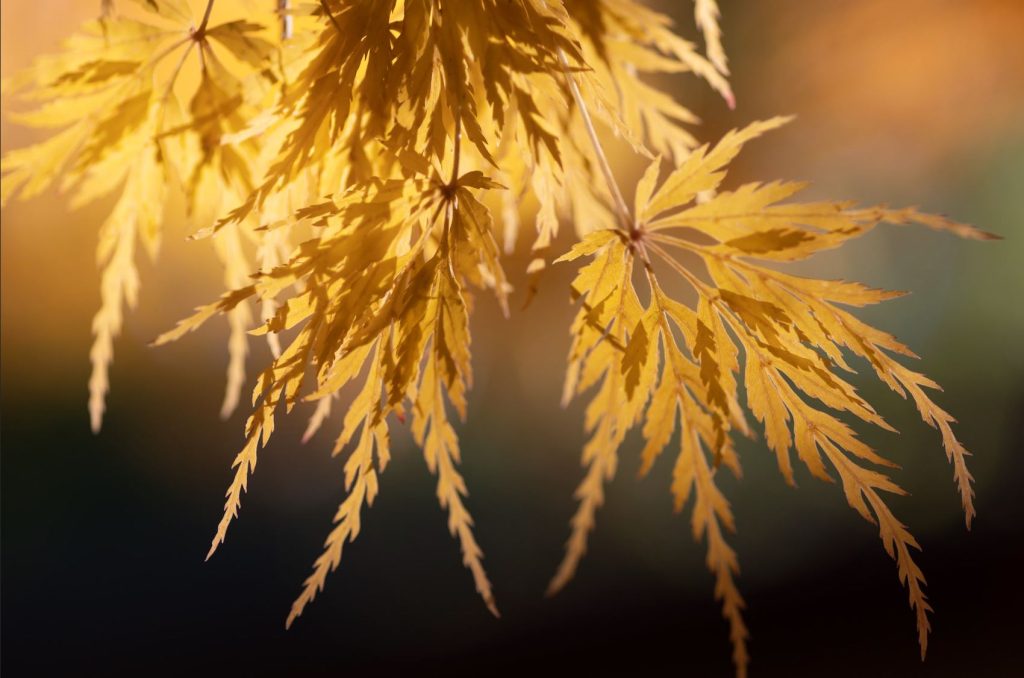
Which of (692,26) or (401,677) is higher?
(692,26)

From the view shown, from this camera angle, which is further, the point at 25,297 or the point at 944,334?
the point at 944,334

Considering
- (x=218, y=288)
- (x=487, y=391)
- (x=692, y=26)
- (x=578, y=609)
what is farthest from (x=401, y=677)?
(x=692, y=26)

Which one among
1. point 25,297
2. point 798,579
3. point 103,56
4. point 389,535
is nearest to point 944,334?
point 798,579

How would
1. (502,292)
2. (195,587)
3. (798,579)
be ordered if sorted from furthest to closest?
1. (798,579)
2. (195,587)
3. (502,292)

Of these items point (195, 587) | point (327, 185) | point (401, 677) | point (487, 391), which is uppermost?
point (487, 391)

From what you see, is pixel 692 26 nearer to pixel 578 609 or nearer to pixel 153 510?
pixel 578 609

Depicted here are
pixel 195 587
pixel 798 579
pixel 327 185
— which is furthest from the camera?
pixel 798 579

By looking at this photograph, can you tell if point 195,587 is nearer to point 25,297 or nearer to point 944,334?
point 25,297
